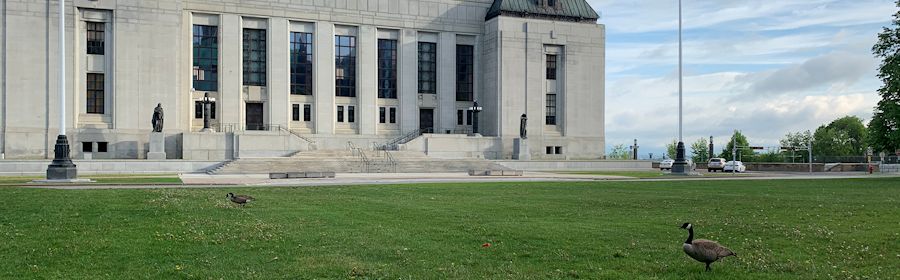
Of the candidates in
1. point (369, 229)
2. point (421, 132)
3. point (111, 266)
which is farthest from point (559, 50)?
point (111, 266)

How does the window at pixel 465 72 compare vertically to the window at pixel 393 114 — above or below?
above

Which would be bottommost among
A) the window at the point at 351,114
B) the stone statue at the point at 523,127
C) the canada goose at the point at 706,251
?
the canada goose at the point at 706,251

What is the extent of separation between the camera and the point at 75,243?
14.9 m

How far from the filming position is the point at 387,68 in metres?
81.5

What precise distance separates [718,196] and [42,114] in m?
55.8

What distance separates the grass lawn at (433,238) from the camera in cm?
1234

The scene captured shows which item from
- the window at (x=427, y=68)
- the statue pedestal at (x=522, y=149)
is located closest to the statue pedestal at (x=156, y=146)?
the window at (x=427, y=68)

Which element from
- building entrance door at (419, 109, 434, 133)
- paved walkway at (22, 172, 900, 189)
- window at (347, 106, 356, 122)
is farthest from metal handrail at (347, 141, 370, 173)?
paved walkway at (22, 172, 900, 189)

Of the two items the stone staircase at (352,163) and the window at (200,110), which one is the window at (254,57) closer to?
the window at (200,110)

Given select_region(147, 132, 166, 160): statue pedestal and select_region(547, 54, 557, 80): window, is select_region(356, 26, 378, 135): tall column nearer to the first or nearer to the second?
select_region(547, 54, 557, 80): window

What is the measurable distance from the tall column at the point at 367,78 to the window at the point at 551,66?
17592mm

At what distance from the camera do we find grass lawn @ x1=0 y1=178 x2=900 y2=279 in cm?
1234

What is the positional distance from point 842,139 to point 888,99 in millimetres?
92251

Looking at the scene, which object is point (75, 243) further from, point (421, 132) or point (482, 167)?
point (421, 132)
